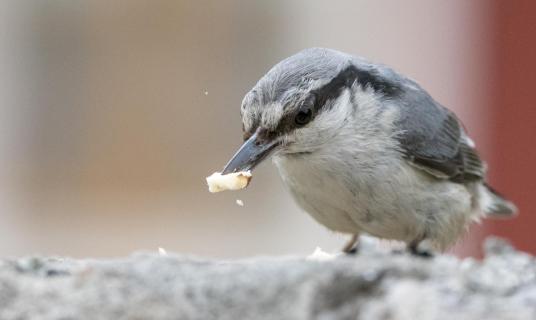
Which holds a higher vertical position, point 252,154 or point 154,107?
point 154,107

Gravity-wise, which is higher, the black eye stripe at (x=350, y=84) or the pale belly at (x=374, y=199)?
the black eye stripe at (x=350, y=84)

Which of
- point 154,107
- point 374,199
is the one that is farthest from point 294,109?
point 154,107

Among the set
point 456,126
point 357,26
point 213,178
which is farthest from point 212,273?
point 357,26

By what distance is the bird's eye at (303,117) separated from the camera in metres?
3.18

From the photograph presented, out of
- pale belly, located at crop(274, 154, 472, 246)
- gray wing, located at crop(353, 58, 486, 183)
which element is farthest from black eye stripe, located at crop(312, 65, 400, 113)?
pale belly, located at crop(274, 154, 472, 246)

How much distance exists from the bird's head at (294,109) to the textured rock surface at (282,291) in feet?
3.42

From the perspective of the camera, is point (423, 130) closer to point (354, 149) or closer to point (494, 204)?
point (354, 149)

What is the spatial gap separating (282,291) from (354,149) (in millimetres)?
1548

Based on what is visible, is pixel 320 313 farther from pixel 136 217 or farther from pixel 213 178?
pixel 136 217

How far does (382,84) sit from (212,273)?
5.71 feet

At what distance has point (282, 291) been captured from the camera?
5.93ft

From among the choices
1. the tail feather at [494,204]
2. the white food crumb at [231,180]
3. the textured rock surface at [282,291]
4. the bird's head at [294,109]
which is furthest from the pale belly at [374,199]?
the textured rock surface at [282,291]

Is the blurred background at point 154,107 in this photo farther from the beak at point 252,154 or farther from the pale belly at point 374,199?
the beak at point 252,154

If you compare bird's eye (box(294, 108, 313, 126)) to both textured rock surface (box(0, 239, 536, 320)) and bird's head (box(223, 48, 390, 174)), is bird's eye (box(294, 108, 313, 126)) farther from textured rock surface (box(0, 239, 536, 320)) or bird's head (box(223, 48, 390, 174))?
textured rock surface (box(0, 239, 536, 320))
